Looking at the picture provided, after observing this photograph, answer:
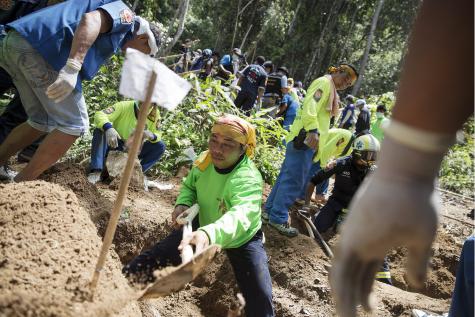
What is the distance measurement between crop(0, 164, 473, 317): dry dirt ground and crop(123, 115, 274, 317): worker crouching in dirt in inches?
15.4

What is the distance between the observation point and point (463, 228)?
7.18 metres

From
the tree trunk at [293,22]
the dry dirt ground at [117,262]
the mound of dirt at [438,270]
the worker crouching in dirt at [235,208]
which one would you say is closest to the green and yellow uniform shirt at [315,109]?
the dry dirt ground at [117,262]

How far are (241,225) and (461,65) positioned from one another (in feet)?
5.93

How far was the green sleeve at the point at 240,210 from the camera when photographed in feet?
7.57

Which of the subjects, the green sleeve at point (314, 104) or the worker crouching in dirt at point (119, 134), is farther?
the worker crouching in dirt at point (119, 134)

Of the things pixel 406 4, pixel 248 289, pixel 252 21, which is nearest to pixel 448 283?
pixel 248 289

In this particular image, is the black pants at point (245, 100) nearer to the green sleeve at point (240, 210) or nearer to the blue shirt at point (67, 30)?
the blue shirt at point (67, 30)

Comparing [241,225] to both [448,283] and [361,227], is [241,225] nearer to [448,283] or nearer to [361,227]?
[361,227]

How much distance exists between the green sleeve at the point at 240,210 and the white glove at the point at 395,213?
1.39m

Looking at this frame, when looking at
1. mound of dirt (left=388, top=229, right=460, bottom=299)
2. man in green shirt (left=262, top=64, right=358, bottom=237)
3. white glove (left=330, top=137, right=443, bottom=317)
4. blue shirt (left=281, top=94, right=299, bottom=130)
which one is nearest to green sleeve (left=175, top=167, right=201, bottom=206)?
man in green shirt (left=262, top=64, right=358, bottom=237)

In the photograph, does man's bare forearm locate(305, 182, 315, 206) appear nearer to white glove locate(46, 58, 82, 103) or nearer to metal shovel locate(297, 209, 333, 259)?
metal shovel locate(297, 209, 333, 259)

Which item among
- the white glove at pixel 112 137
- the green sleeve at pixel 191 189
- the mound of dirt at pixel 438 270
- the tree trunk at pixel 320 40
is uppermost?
the tree trunk at pixel 320 40

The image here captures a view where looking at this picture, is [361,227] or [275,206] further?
[275,206]

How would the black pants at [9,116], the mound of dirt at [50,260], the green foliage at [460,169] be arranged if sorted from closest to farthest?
the mound of dirt at [50,260] → the black pants at [9,116] → the green foliage at [460,169]
